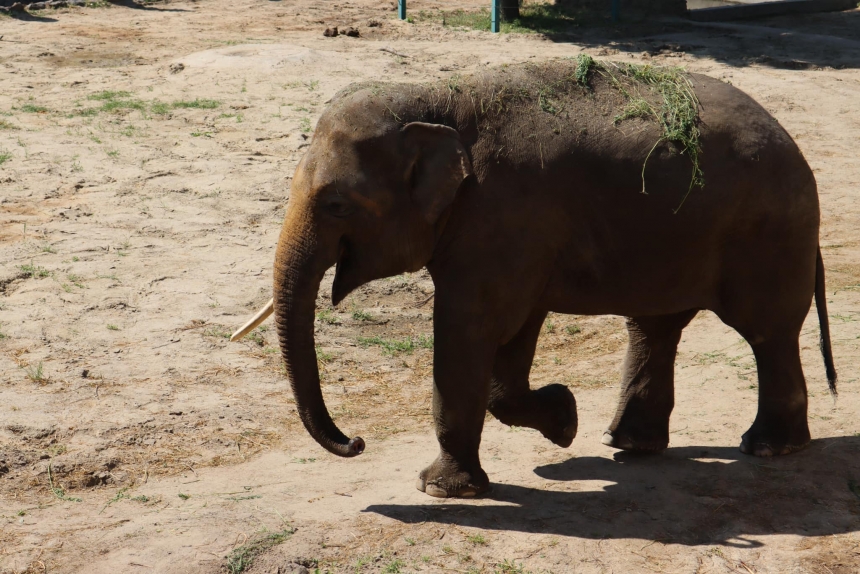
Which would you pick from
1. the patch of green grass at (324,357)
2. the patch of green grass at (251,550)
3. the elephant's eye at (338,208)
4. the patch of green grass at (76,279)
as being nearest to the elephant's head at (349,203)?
the elephant's eye at (338,208)

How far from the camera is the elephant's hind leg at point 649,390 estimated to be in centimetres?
542

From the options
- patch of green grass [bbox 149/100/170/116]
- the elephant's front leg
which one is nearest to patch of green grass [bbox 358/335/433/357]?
the elephant's front leg

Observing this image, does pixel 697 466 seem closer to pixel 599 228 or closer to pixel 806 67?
pixel 599 228

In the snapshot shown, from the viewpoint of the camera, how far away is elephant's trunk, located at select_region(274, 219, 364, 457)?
14.5ft

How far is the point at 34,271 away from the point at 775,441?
5347mm

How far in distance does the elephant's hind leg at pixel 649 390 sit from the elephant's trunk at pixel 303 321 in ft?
5.32

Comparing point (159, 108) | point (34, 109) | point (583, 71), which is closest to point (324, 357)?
point (583, 71)

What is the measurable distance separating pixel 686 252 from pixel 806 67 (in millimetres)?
11180

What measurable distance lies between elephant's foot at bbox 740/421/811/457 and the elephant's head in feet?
6.46

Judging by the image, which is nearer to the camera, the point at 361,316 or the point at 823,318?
the point at 823,318

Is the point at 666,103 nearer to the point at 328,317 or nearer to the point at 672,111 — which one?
the point at 672,111

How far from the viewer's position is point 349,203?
4418 millimetres

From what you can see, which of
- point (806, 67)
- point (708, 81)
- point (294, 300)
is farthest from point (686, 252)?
point (806, 67)

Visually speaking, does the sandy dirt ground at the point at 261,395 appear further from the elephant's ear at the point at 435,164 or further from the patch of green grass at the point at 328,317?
the elephant's ear at the point at 435,164
